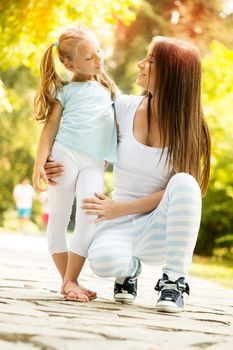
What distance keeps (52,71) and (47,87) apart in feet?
0.35

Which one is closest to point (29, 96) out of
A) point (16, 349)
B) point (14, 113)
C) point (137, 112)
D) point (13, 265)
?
point (14, 113)

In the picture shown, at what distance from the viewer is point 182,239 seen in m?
4.06

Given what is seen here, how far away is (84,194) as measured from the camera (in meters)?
4.29

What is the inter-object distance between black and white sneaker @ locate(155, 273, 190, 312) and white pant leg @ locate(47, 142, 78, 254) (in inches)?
25.7

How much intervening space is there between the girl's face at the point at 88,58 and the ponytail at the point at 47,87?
131 mm

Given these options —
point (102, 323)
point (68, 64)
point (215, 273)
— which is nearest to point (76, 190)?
point (68, 64)

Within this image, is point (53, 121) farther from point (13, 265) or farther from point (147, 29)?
point (147, 29)

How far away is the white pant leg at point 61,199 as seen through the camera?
4340 millimetres

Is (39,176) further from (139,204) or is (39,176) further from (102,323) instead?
(102,323)

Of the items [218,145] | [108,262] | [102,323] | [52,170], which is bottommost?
[102,323]

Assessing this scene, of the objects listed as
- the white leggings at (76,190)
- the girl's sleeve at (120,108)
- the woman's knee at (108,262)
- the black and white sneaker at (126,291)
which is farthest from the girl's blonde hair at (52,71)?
the black and white sneaker at (126,291)

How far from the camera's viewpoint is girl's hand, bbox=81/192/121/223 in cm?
424

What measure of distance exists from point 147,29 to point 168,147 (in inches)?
1025

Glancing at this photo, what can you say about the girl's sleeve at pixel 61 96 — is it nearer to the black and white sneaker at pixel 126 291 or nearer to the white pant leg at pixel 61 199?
the white pant leg at pixel 61 199
